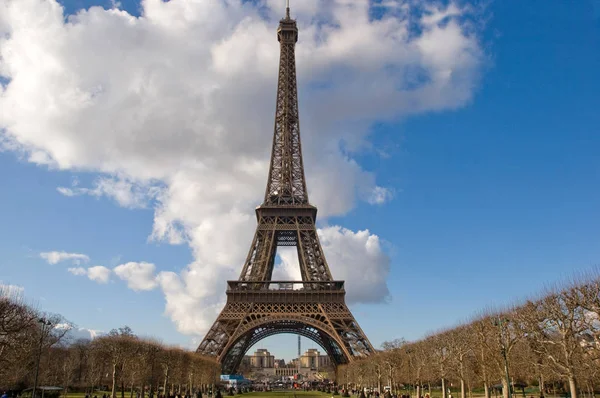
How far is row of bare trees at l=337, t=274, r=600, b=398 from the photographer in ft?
110

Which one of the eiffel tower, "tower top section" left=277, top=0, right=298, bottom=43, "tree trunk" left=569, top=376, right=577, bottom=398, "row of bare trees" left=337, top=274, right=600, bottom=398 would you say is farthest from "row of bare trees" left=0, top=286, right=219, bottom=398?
"tower top section" left=277, top=0, right=298, bottom=43

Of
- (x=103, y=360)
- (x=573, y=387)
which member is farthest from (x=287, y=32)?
(x=573, y=387)

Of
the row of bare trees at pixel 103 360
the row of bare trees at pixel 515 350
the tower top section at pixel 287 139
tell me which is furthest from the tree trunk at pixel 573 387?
the tower top section at pixel 287 139

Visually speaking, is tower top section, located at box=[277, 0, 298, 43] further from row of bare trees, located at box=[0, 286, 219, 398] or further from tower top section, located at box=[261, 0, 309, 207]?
row of bare trees, located at box=[0, 286, 219, 398]

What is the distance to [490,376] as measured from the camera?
4178 cm

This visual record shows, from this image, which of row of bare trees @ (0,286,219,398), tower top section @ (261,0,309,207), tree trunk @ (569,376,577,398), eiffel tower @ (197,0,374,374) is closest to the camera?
tree trunk @ (569,376,577,398)

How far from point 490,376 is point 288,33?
70.3 metres

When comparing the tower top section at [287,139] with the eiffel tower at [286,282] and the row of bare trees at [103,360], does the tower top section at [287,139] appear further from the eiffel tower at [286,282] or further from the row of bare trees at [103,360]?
the row of bare trees at [103,360]

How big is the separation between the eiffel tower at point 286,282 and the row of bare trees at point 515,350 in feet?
28.5

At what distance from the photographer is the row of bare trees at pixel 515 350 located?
33.6 meters

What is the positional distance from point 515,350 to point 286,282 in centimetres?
3542

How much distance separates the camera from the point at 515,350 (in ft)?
164

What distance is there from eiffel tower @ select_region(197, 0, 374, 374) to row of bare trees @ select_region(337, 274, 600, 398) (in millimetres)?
8696

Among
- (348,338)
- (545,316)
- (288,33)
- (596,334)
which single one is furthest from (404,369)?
(288,33)
